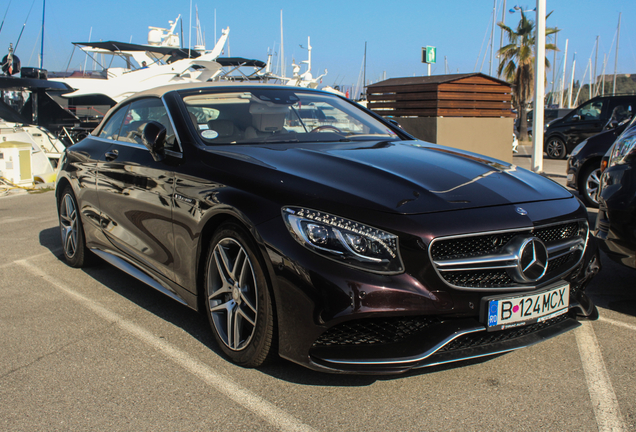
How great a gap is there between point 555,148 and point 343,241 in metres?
15.8

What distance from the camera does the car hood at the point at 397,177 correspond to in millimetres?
2668

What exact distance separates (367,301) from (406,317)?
213 mm

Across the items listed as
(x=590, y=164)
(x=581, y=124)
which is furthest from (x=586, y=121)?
(x=590, y=164)

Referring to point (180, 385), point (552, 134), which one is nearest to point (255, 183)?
point (180, 385)

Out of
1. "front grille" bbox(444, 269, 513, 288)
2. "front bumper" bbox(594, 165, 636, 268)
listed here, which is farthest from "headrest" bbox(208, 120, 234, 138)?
"front bumper" bbox(594, 165, 636, 268)

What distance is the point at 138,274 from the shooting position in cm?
393

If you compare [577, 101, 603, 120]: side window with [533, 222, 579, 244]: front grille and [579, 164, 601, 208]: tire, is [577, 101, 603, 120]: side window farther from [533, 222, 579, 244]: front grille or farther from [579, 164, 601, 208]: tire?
[533, 222, 579, 244]: front grille

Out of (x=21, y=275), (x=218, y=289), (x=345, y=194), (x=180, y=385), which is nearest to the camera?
(x=345, y=194)

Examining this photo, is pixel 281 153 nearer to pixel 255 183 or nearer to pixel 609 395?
pixel 255 183

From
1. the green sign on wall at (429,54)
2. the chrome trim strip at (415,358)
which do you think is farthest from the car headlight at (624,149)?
the green sign on wall at (429,54)

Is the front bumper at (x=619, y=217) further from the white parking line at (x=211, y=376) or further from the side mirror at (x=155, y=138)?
the side mirror at (x=155, y=138)

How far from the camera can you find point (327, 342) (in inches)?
100

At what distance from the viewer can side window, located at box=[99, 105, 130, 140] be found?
15.2 ft

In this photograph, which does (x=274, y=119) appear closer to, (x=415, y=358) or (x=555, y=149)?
(x=415, y=358)
